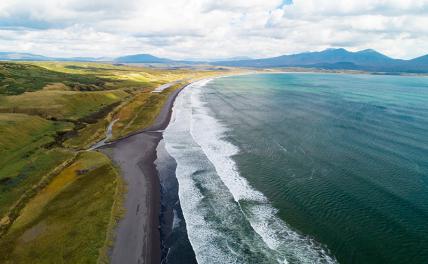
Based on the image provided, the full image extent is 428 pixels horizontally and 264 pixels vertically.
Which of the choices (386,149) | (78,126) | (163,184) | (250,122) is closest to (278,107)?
(250,122)

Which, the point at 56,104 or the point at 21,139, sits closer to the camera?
the point at 21,139

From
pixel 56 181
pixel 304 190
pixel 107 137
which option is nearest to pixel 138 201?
pixel 56 181

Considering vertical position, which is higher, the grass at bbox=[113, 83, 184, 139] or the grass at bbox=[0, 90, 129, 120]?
the grass at bbox=[0, 90, 129, 120]

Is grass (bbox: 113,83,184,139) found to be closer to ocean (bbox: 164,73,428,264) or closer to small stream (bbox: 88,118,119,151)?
small stream (bbox: 88,118,119,151)

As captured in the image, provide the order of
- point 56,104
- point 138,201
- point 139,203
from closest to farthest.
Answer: point 139,203 < point 138,201 < point 56,104

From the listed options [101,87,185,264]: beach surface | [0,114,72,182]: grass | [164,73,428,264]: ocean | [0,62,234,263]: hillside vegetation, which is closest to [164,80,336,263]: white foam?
[164,73,428,264]: ocean

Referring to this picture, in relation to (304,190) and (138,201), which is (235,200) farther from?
(138,201)
